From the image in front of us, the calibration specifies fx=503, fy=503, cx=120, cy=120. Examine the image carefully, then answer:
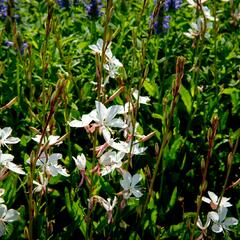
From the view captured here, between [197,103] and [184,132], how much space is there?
177 mm

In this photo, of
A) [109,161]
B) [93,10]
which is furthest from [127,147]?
[93,10]

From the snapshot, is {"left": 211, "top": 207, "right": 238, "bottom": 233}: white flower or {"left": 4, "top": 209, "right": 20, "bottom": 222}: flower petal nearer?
{"left": 4, "top": 209, "right": 20, "bottom": 222}: flower petal

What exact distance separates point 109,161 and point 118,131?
0.57m

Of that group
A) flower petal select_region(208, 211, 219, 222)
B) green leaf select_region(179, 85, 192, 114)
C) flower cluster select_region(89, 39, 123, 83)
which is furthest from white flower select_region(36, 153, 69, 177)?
green leaf select_region(179, 85, 192, 114)

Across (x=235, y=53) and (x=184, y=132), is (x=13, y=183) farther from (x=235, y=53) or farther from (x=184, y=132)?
(x=235, y=53)

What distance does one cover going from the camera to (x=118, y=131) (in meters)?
2.15

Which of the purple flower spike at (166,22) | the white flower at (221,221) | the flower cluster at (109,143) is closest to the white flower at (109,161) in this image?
the flower cluster at (109,143)

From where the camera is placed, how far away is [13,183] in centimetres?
200

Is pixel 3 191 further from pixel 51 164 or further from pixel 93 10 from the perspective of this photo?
pixel 93 10

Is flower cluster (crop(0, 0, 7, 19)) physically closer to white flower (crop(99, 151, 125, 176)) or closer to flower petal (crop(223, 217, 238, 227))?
white flower (crop(99, 151, 125, 176))

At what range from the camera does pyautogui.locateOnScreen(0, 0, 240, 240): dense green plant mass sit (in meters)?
1.56

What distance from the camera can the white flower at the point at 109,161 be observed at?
1.58 m

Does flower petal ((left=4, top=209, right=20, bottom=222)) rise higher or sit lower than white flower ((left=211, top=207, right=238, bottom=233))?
higher

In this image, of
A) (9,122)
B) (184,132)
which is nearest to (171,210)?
(184,132)
